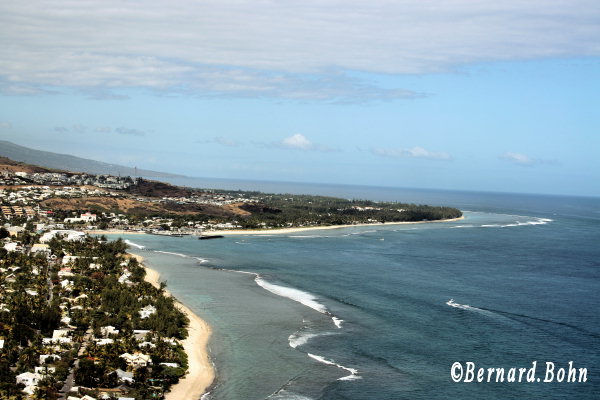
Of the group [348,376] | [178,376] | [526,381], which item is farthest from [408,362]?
[178,376]

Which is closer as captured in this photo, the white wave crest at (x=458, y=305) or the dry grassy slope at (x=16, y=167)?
the white wave crest at (x=458, y=305)

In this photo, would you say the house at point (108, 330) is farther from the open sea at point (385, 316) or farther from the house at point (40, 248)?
the house at point (40, 248)

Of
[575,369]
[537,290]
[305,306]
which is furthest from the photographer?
[537,290]

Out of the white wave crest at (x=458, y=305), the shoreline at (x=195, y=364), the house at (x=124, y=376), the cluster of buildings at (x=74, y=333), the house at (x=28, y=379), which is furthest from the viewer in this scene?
the white wave crest at (x=458, y=305)

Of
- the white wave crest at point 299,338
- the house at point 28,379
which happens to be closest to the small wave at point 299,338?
the white wave crest at point 299,338

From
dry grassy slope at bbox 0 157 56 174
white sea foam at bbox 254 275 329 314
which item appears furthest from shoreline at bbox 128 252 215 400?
dry grassy slope at bbox 0 157 56 174

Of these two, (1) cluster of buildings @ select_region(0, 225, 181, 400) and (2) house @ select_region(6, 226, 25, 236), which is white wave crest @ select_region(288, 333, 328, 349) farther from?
(2) house @ select_region(6, 226, 25, 236)

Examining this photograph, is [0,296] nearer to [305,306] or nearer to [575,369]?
[305,306]
